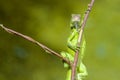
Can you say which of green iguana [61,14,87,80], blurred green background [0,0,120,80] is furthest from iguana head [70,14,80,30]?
blurred green background [0,0,120,80]

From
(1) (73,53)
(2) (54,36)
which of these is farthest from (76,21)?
(2) (54,36)

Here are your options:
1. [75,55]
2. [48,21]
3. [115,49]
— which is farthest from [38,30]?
[75,55]

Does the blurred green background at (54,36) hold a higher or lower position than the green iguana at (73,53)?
higher

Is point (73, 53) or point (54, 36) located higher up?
point (54, 36)

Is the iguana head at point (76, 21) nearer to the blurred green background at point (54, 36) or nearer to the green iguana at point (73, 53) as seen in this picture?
the green iguana at point (73, 53)

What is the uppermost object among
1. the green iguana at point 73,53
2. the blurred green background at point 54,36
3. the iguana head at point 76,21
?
the blurred green background at point 54,36

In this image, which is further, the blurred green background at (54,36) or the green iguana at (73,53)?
the blurred green background at (54,36)

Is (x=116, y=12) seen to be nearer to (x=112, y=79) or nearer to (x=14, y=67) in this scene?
(x=112, y=79)

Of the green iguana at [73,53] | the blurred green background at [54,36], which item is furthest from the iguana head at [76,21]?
the blurred green background at [54,36]

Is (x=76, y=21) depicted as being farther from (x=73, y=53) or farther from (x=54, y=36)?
(x=54, y=36)
